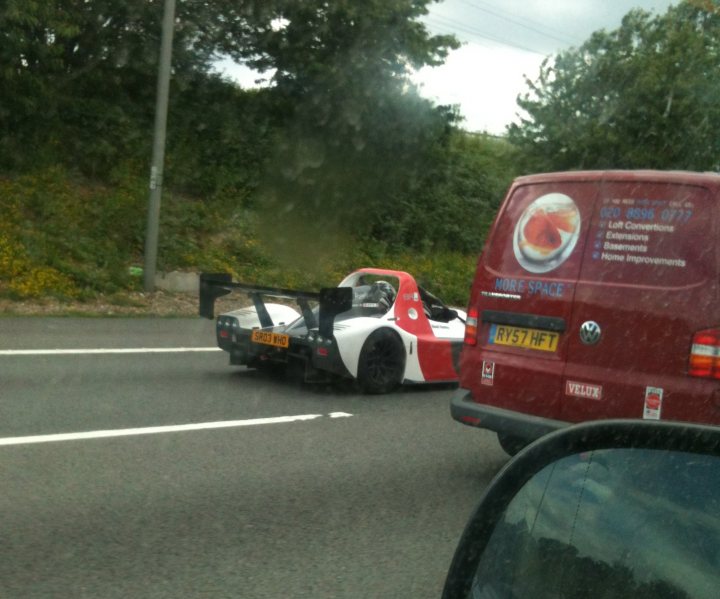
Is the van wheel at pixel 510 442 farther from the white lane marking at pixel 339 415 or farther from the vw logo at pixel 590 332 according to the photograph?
the white lane marking at pixel 339 415

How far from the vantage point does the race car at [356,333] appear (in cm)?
958

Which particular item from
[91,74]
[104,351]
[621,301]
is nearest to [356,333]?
[104,351]

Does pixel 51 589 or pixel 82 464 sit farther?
pixel 82 464

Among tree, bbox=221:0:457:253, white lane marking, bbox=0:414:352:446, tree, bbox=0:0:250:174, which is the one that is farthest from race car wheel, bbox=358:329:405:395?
tree, bbox=221:0:457:253

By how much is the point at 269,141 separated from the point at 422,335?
14.5 metres

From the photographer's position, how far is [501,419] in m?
6.38

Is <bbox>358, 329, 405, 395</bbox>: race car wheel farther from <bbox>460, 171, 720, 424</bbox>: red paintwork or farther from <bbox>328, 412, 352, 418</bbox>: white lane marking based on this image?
<bbox>460, 171, 720, 424</bbox>: red paintwork

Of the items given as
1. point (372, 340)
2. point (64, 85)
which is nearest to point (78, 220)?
point (64, 85)

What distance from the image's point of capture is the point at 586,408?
20.0 feet

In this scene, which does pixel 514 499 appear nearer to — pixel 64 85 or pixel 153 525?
pixel 153 525

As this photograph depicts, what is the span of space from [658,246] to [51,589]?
12.5ft

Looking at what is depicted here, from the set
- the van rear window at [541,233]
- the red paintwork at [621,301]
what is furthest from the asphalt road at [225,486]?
the van rear window at [541,233]

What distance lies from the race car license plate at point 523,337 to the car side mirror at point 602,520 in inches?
165

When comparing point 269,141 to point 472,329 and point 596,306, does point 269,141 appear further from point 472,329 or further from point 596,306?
point 596,306
